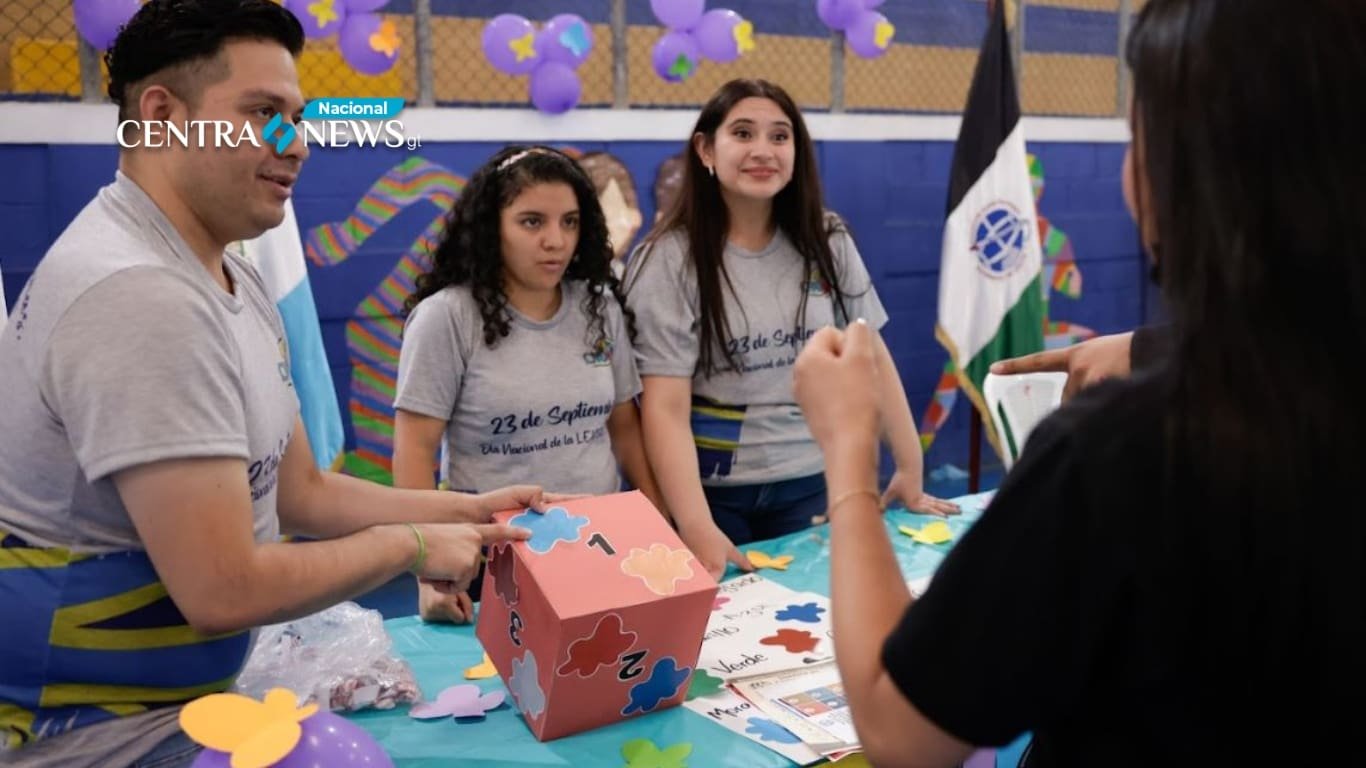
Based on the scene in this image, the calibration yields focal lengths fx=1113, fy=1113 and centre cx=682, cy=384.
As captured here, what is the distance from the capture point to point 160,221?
4.24ft

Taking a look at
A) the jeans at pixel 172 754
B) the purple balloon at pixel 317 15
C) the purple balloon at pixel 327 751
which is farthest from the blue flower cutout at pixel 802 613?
the purple balloon at pixel 317 15

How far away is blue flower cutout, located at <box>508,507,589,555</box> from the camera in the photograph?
1.43m

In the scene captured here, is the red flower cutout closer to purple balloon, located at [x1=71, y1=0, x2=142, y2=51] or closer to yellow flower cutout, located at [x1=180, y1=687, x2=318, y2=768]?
yellow flower cutout, located at [x1=180, y1=687, x2=318, y2=768]

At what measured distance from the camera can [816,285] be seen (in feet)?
8.10

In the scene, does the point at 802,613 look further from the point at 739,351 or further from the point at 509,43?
the point at 509,43

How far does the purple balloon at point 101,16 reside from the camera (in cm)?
298

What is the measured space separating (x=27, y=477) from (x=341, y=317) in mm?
2630

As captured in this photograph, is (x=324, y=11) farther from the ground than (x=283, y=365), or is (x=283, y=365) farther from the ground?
(x=324, y=11)

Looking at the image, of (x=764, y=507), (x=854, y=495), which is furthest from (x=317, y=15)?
(x=854, y=495)

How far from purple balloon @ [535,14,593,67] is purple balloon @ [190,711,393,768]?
9.85 ft

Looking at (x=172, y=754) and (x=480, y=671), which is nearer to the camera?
(x=172, y=754)

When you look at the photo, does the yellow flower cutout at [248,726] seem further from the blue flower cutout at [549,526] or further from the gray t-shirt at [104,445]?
the blue flower cutout at [549,526]

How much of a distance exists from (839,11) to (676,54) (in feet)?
3.04

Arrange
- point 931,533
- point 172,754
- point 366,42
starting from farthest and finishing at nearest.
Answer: point 366,42, point 931,533, point 172,754
